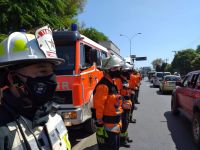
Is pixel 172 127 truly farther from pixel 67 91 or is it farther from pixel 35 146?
pixel 35 146

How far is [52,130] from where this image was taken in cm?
192

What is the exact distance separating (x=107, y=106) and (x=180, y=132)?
16.0ft

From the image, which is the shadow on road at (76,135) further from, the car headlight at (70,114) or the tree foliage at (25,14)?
the tree foliage at (25,14)

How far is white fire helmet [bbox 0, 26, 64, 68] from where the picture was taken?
185cm

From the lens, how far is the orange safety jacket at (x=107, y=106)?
4703mm

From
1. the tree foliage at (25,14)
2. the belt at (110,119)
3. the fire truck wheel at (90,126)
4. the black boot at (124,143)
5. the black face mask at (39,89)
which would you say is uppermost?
the tree foliage at (25,14)

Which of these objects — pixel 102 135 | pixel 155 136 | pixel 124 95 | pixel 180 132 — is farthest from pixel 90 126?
pixel 102 135

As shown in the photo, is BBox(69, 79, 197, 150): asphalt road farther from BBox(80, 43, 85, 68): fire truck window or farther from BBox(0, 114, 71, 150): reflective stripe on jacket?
BBox(0, 114, 71, 150): reflective stripe on jacket

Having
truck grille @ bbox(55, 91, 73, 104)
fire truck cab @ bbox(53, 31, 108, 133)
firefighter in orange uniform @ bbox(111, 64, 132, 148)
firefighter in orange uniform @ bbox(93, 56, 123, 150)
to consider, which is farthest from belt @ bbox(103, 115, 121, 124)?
truck grille @ bbox(55, 91, 73, 104)

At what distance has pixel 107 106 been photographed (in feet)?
15.8

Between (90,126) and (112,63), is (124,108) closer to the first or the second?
(90,126)

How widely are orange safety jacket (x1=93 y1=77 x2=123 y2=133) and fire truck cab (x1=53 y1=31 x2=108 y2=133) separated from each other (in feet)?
7.03

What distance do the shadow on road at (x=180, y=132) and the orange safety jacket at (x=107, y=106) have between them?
3022 mm

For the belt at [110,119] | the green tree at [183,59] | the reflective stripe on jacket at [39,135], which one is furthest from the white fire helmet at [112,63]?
the green tree at [183,59]
